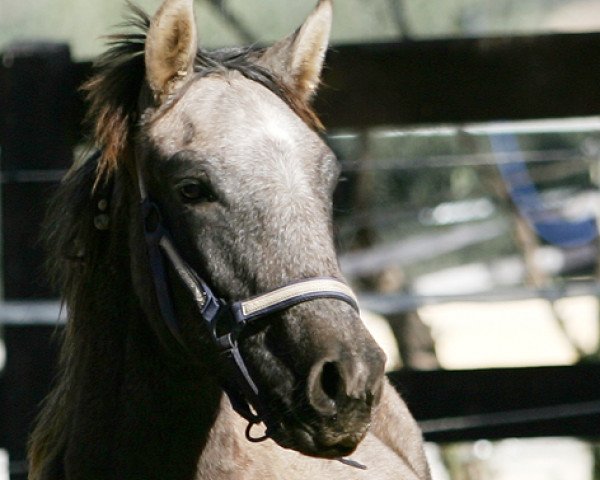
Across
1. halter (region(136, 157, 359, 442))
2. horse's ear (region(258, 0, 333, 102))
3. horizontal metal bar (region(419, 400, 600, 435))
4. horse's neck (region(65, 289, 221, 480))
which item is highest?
horse's ear (region(258, 0, 333, 102))

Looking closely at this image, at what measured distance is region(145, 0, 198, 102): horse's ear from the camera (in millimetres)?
2461

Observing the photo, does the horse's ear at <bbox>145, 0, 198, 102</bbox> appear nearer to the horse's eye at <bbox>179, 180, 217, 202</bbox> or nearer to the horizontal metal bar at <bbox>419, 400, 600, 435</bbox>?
the horse's eye at <bbox>179, 180, 217, 202</bbox>

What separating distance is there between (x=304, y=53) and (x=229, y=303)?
75 centimetres

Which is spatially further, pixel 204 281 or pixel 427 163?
pixel 427 163

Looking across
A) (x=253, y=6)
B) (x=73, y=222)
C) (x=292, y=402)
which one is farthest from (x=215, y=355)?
(x=253, y=6)

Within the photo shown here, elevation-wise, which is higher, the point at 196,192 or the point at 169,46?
the point at 169,46

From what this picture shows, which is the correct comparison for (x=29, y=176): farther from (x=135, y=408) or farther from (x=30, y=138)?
(x=135, y=408)

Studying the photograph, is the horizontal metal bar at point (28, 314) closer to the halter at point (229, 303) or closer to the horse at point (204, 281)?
the horse at point (204, 281)

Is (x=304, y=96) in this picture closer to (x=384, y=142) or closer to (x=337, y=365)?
(x=337, y=365)

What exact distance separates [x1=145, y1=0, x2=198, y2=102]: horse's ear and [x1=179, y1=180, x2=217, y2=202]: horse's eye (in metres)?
0.26

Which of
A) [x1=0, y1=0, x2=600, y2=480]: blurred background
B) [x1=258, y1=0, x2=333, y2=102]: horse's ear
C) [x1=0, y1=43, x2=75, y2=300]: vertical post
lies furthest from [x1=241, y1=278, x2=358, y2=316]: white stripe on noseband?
[x1=0, y1=43, x2=75, y2=300]: vertical post

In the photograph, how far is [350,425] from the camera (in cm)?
212

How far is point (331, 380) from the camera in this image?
2.11 m

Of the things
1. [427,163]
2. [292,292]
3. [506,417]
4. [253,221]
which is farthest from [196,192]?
[427,163]
